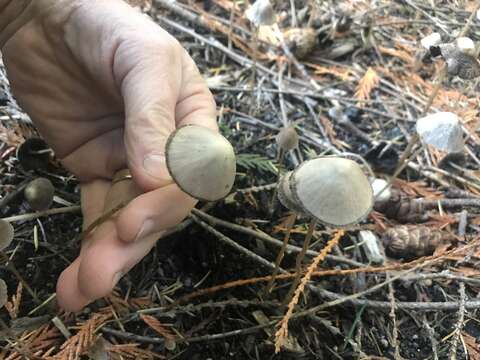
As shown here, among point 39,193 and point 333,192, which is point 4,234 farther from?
point 333,192

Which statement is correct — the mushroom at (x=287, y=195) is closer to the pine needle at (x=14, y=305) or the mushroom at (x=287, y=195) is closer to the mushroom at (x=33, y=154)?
the pine needle at (x=14, y=305)

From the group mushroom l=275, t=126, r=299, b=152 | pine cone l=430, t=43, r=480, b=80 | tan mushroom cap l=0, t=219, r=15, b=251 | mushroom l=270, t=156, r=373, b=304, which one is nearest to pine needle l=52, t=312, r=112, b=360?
tan mushroom cap l=0, t=219, r=15, b=251

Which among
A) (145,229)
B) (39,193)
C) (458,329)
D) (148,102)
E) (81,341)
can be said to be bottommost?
(458,329)

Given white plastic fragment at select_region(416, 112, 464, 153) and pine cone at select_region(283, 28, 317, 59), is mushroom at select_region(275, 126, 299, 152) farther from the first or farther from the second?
pine cone at select_region(283, 28, 317, 59)

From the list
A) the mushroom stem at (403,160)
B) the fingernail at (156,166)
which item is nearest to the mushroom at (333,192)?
the fingernail at (156,166)

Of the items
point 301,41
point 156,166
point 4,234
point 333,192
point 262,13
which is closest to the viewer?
point 333,192

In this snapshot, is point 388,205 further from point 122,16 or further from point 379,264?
point 122,16

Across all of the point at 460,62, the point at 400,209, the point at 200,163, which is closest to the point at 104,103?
the point at 200,163
